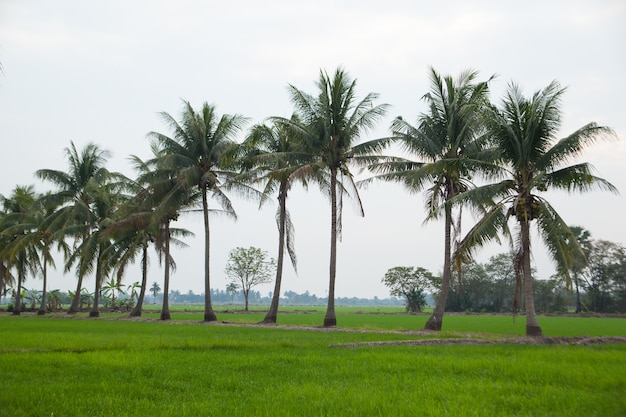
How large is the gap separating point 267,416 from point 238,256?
6010 centimetres

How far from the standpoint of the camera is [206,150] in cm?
3003

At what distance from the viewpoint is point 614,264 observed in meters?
54.3

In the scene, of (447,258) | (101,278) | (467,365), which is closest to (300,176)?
(447,258)

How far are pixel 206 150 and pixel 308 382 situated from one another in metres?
23.6

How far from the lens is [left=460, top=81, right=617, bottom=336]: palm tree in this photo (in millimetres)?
18391

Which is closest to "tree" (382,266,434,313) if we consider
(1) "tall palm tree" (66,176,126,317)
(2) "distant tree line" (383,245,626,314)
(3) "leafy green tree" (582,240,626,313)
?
(2) "distant tree line" (383,245,626,314)

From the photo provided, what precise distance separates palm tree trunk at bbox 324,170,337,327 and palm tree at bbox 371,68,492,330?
253 centimetres

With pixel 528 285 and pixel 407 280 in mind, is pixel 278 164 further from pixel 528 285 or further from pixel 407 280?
pixel 407 280

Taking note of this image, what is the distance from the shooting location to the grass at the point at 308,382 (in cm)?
639

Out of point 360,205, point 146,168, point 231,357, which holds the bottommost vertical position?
point 231,357

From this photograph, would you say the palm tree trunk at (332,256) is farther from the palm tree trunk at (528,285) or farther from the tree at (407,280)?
the tree at (407,280)

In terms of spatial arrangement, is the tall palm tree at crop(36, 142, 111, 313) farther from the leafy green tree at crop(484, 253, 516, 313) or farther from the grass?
the leafy green tree at crop(484, 253, 516, 313)

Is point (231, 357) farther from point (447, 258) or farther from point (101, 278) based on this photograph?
point (101, 278)

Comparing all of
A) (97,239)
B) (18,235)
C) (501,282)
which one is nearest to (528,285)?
(97,239)
